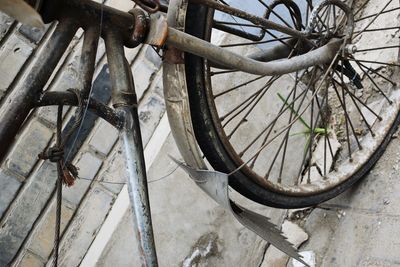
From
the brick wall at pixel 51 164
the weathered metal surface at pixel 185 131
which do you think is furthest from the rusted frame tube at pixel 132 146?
the brick wall at pixel 51 164

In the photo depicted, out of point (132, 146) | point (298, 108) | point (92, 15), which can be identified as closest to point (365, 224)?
point (298, 108)

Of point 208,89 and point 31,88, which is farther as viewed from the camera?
point 208,89

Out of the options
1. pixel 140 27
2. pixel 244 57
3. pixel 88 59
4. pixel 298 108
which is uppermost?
pixel 298 108

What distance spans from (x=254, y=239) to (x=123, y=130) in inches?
42.5

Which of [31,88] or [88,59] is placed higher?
[88,59]

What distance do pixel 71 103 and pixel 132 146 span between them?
0.62 feet

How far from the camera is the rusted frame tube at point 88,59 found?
3.90 ft

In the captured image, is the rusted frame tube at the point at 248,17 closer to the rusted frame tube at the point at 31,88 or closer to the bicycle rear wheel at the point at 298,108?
the bicycle rear wheel at the point at 298,108

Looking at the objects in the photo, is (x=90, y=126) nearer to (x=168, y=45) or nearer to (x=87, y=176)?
(x=87, y=176)

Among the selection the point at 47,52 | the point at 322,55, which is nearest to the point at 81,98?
the point at 47,52

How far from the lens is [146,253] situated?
4.01 ft

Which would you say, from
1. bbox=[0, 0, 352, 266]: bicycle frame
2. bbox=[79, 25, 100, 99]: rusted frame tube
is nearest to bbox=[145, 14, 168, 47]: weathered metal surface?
bbox=[0, 0, 352, 266]: bicycle frame

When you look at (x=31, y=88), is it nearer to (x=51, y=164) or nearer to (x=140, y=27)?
(x=140, y=27)

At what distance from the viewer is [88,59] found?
120 centimetres
